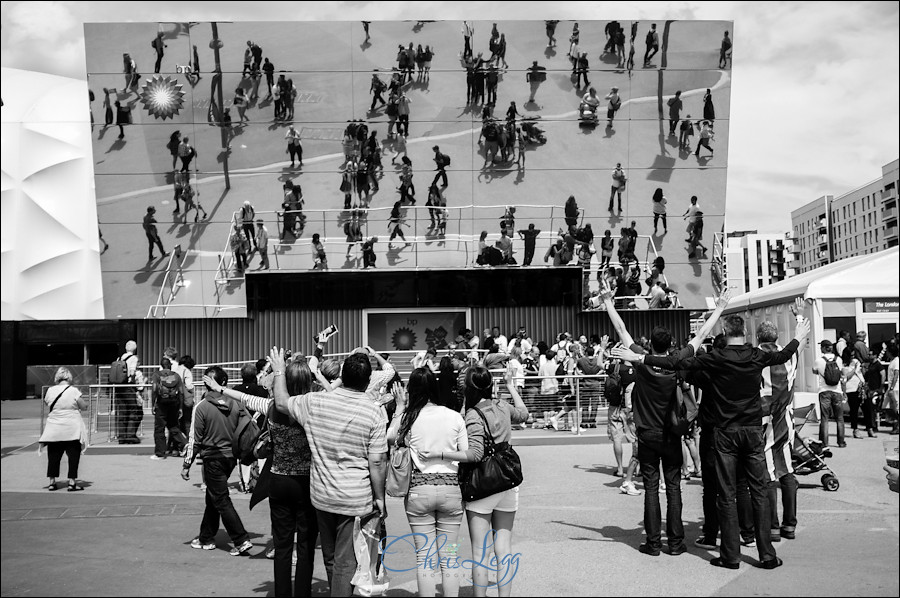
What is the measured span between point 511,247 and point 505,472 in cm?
1985

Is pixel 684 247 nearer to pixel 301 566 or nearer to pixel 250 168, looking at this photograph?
pixel 250 168

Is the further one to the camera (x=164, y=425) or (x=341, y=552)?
(x=164, y=425)

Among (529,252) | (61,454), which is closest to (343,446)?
(61,454)

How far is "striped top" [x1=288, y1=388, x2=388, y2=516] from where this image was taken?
542cm

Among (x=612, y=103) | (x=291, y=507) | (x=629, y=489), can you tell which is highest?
(x=612, y=103)

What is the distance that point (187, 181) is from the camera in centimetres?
2722

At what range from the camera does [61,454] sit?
11.1 m

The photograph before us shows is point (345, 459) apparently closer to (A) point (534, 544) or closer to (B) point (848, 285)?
(A) point (534, 544)

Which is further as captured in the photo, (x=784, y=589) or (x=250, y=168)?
(x=250, y=168)

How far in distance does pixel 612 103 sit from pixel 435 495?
23.8 metres

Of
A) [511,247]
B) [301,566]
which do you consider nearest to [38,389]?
[511,247]

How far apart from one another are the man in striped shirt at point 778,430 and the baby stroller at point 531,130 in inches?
805

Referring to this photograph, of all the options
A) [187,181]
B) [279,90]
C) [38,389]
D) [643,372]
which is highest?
[279,90]

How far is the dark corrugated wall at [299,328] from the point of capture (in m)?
25.8
